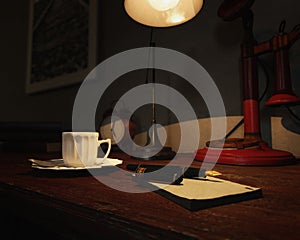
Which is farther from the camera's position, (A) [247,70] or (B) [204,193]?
(A) [247,70]

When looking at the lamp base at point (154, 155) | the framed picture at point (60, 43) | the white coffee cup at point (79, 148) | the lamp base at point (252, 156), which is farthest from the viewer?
the framed picture at point (60, 43)

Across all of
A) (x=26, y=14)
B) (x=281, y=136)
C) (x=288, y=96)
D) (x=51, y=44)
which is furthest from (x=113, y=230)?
(x=26, y=14)

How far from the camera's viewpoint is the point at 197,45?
1.08m

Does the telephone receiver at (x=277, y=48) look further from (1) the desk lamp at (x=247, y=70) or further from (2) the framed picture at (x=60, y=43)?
(2) the framed picture at (x=60, y=43)

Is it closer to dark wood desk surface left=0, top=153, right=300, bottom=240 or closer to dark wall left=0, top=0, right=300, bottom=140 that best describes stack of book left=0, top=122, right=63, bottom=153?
dark wall left=0, top=0, right=300, bottom=140

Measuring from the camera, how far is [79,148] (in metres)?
0.51

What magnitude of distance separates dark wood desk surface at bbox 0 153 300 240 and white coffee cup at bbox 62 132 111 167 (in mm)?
77

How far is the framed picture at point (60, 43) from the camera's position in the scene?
1.51m

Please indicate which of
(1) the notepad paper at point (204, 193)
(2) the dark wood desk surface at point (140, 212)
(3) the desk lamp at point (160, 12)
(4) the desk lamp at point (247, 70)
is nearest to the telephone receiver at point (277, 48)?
(4) the desk lamp at point (247, 70)

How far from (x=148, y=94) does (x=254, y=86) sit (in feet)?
1.79

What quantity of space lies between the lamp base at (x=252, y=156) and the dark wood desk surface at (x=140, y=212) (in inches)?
6.7

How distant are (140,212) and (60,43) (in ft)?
5.39

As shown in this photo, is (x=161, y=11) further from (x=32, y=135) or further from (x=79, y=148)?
(x=32, y=135)

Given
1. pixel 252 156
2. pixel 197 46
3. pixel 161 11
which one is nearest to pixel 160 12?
pixel 161 11
